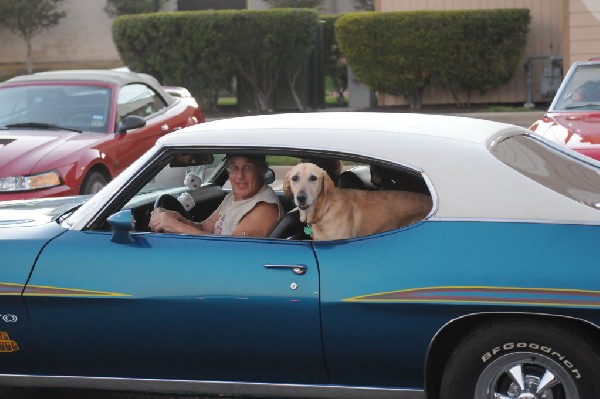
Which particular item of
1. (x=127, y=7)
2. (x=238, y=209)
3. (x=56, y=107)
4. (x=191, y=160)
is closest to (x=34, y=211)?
(x=191, y=160)

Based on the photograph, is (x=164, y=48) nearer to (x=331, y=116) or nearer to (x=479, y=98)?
(x=479, y=98)

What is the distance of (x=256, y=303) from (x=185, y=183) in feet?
6.01

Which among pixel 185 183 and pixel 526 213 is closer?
pixel 526 213

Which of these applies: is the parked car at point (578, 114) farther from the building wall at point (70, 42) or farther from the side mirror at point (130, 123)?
the building wall at point (70, 42)

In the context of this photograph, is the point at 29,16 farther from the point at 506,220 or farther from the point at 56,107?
the point at 506,220

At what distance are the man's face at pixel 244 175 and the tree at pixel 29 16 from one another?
43862mm

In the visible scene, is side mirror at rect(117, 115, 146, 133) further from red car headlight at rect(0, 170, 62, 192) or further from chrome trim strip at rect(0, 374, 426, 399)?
chrome trim strip at rect(0, 374, 426, 399)

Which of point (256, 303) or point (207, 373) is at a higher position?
point (256, 303)

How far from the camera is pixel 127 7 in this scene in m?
47.4

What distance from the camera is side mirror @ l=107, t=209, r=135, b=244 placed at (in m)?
4.67

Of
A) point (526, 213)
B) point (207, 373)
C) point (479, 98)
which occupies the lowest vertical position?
point (479, 98)

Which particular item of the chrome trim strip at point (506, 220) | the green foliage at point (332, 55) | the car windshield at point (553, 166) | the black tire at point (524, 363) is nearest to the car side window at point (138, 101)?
the car windshield at point (553, 166)

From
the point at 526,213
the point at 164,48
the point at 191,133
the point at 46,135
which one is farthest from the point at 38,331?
the point at 164,48

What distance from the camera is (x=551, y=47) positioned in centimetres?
2162
